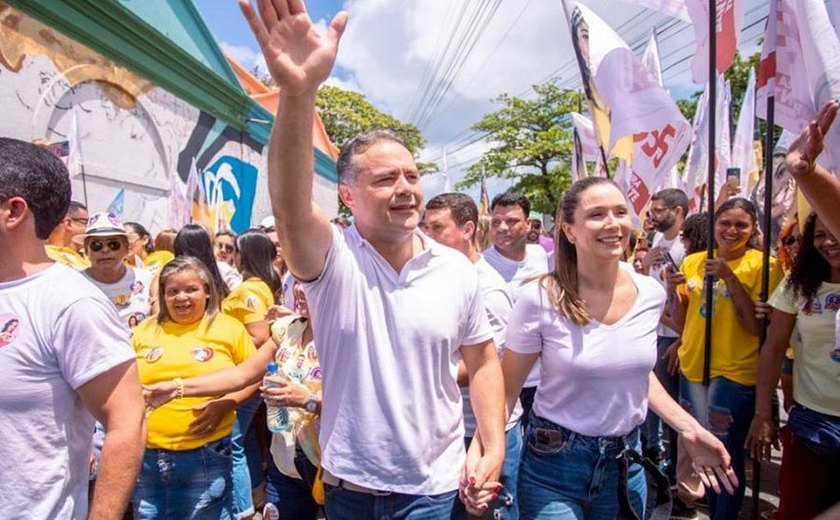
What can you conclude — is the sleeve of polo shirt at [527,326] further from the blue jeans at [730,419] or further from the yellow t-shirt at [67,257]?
the yellow t-shirt at [67,257]

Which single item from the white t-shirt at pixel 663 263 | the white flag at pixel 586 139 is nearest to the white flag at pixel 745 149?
the white flag at pixel 586 139

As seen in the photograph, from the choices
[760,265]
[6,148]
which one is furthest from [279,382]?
[760,265]

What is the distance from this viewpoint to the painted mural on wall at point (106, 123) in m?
6.64

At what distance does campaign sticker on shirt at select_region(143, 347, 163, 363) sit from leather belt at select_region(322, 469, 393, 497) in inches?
54.7

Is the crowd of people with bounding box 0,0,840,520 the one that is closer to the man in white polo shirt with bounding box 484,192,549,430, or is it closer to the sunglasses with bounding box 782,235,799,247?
the sunglasses with bounding box 782,235,799,247

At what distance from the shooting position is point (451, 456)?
2.02m

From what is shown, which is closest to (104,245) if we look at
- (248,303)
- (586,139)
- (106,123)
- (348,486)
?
(248,303)

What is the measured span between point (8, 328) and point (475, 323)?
1.40 meters

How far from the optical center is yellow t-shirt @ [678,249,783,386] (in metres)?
3.59

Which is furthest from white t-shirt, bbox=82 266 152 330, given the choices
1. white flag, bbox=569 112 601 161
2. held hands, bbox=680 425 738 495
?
white flag, bbox=569 112 601 161

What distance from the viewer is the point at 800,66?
3.33 m

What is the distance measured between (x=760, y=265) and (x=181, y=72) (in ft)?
32.1

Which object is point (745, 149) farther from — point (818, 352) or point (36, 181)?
point (36, 181)

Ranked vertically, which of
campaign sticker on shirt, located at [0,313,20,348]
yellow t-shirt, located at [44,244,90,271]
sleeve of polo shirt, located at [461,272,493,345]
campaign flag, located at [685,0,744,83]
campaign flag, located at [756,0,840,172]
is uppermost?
campaign flag, located at [685,0,744,83]
